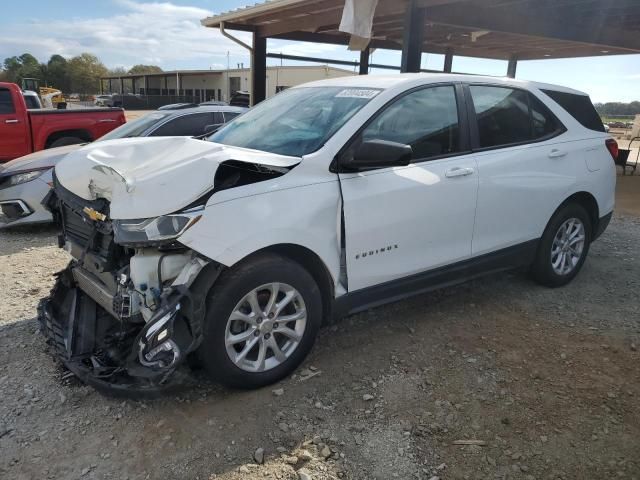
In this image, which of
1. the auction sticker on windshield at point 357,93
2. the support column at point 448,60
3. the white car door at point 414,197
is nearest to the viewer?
the white car door at point 414,197

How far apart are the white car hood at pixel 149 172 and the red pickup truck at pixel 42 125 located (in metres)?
6.42

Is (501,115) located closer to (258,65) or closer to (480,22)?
(480,22)

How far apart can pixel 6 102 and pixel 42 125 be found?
79 cm

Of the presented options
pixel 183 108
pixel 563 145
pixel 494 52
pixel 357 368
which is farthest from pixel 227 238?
pixel 494 52

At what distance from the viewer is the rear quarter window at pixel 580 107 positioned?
467 centimetres

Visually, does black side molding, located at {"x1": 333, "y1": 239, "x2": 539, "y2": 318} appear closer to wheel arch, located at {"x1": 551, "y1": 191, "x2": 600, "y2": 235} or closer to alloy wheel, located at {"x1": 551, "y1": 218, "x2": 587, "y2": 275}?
alloy wheel, located at {"x1": 551, "y1": 218, "x2": 587, "y2": 275}

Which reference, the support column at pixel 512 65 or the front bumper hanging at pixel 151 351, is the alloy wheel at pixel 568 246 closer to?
the front bumper hanging at pixel 151 351

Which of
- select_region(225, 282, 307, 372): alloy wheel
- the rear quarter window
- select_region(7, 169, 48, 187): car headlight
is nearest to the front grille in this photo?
select_region(225, 282, 307, 372): alloy wheel

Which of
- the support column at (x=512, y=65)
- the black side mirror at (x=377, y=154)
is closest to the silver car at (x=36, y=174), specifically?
the black side mirror at (x=377, y=154)

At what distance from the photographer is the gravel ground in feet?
8.38

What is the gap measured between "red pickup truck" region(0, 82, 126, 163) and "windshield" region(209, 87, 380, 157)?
6164 millimetres

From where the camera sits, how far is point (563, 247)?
4.77m

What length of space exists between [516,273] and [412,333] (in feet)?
6.01

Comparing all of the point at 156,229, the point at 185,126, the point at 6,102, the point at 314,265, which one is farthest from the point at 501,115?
the point at 6,102
